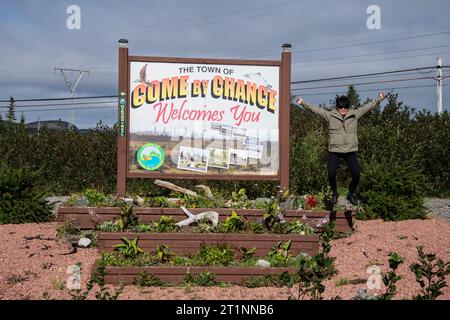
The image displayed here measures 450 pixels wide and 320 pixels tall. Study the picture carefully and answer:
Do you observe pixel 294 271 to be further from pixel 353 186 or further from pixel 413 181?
pixel 413 181

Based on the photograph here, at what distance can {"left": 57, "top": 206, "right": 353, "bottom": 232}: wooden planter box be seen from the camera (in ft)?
32.0

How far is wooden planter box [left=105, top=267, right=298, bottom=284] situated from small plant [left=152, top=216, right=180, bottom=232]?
1.59 metres

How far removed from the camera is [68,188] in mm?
18422

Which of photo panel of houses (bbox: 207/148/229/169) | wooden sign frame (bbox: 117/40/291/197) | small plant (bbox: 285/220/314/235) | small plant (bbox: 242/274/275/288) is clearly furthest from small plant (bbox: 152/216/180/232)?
photo panel of houses (bbox: 207/148/229/169)

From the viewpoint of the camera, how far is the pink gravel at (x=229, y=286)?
22.1 ft

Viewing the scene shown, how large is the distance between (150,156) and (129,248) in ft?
13.6

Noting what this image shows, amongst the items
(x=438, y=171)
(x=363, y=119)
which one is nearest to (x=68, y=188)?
(x=363, y=119)

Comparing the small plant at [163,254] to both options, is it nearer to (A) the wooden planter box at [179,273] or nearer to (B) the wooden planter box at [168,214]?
(A) the wooden planter box at [179,273]

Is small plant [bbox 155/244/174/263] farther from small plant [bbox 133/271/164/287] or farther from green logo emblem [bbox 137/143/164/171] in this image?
green logo emblem [bbox 137/143/164/171]

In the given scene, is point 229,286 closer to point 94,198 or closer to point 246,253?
point 246,253

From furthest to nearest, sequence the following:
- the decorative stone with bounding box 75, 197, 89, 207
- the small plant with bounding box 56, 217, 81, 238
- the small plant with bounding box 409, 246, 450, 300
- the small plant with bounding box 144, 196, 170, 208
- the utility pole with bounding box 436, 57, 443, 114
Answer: the utility pole with bounding box 436, 57, 443, 114 < the decorative stone with bounding box 75, 197, 89, 207 < the small plant with bounding box 144, 196, 170, 208 < the small plant with bounding box 56, 217, 81, 238 < the small plant with bounding box 409, 246, 450, 300

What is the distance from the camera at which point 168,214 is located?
32.3 feet
